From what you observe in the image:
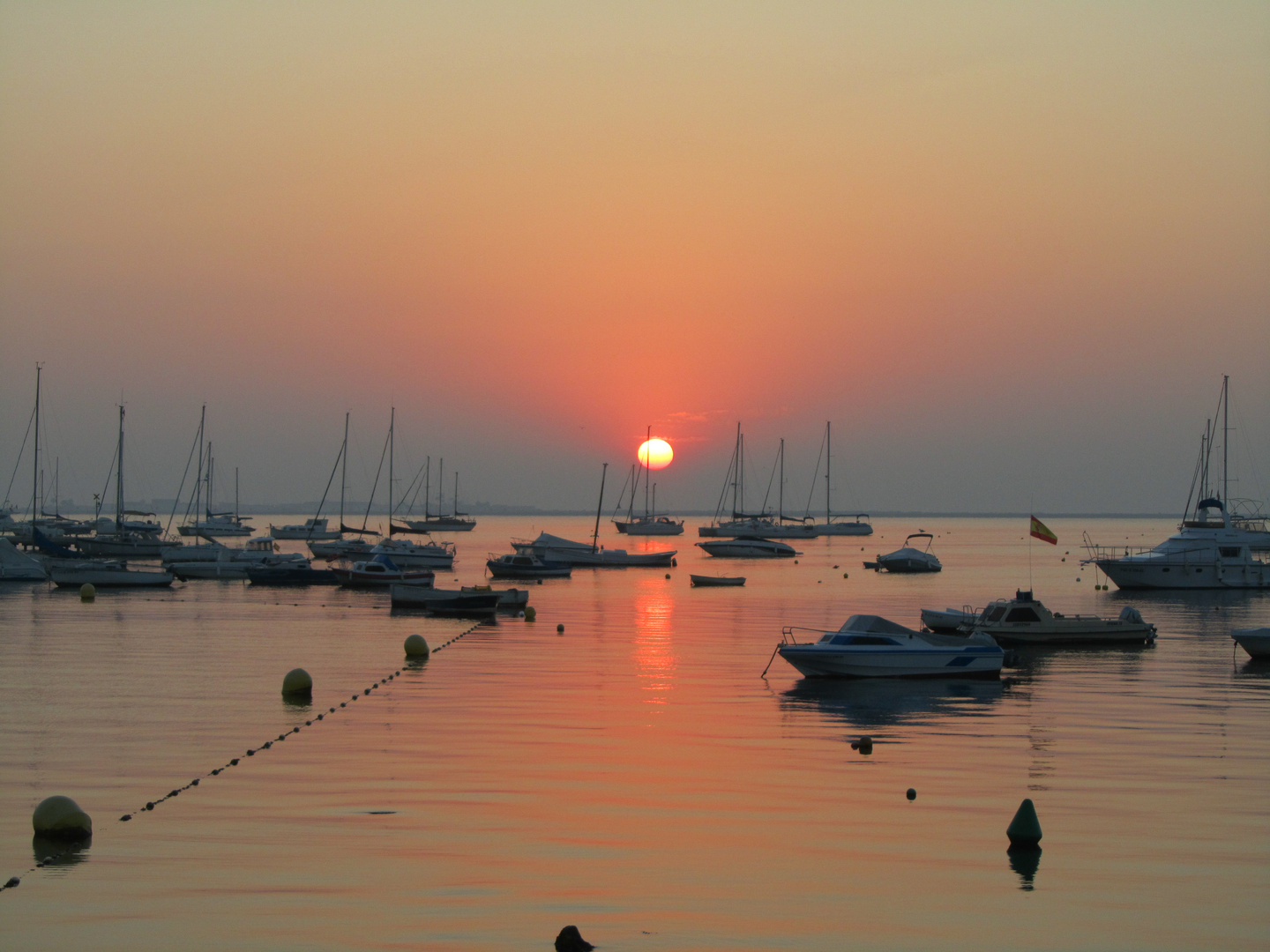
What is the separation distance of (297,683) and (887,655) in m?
18.0

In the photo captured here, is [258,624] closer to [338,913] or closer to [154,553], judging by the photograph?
[338,913]

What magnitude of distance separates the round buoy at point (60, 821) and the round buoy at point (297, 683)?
15.1 m

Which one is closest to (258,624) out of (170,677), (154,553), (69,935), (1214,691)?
(170,677)

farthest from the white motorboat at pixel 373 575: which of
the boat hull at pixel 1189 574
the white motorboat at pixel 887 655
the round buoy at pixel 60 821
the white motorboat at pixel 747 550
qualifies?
the white motorboat at pixel 747 550

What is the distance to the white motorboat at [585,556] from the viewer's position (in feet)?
380

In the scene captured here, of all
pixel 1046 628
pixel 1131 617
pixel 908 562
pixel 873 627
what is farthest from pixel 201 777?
pixel 908 562

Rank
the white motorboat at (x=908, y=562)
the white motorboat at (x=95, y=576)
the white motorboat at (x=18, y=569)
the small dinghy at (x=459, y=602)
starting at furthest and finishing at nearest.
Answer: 1. the white motorboat at (x=908, y=562)
2. the white motorboat at (x=18, y=569)
3. the white motorboat at (x=95, y=576)
4. the small dinghy at (x=459, y=602)

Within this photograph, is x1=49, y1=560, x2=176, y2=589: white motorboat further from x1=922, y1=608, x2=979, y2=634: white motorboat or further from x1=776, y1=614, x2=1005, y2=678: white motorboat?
x1=776, y1=614, x2=1005, y2=678: white motorboat

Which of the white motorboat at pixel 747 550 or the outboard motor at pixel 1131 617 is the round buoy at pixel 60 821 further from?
the white motorboat at pixel 747 550

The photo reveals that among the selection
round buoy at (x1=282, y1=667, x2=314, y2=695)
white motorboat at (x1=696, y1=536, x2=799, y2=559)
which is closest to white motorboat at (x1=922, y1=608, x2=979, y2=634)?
round buoy at (x1=282, y1=667, x2=314, y2=695)

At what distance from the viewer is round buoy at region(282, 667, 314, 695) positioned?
33.7 metres

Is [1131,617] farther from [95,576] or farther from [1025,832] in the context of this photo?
[95,576]

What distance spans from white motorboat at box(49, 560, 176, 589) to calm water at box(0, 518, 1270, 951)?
34.1 meters

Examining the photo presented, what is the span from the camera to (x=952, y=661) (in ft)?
129
